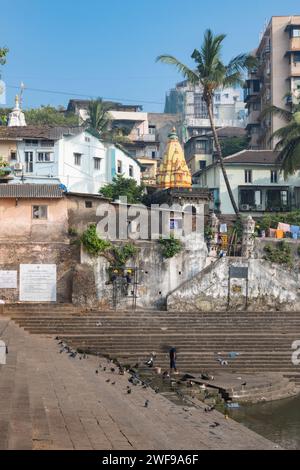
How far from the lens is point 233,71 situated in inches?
1419

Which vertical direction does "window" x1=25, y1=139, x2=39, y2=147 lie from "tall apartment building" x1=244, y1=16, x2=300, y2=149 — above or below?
below

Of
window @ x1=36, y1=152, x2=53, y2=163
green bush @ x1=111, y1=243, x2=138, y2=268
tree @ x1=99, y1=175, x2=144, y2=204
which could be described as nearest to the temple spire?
tree @ x1=99, y1=175, x2=144, y2=204

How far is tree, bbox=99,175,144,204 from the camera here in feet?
123

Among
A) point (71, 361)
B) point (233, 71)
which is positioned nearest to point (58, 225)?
point (71, 361)

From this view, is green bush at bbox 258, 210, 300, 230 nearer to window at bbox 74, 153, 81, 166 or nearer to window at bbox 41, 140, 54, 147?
window at bbox 74, 153, 81, 166

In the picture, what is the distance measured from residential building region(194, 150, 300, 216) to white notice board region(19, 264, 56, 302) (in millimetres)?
16807

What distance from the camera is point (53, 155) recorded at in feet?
123

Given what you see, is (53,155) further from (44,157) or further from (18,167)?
(18,167)

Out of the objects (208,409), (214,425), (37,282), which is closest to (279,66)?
(37,282)

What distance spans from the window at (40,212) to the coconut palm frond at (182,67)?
11.3 meters

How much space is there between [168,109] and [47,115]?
4319 centimetres

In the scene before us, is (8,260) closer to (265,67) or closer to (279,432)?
(279,432)

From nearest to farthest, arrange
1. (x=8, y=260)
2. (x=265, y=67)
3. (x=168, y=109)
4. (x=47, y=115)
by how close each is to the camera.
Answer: (x=8, y=260)
(x=265, y=67)
(x=47, y=115)
(x=168, y=109)

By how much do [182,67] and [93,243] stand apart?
12.5 metres
